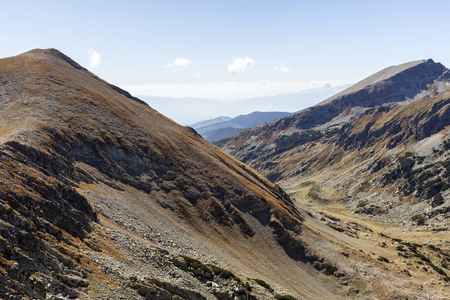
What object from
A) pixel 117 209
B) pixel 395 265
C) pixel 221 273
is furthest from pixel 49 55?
pixel 395 265

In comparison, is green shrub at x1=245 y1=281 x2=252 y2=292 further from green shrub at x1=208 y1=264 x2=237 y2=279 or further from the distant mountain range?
green shrub at x1=208 y1=264 x2=237 y2=279

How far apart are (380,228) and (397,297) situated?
109 metres

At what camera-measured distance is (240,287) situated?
4700 centimetres

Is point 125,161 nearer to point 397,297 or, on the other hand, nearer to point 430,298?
point 397,297

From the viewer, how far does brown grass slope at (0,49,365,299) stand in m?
29.8

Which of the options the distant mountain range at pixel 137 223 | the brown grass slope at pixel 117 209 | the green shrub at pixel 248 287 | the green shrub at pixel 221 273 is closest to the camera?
the brown grass slope at pixel 117 209

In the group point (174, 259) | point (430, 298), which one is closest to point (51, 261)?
point (174, 259)

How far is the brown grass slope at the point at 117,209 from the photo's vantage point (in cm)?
2984

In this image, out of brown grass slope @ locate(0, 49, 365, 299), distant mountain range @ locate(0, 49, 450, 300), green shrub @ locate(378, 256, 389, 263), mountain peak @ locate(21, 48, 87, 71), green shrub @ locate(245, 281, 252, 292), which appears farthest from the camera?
mountain peak @ locate(21, 48, 87, 71)

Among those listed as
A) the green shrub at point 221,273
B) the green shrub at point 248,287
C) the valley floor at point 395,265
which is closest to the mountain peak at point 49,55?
the green shrub at point 221,273

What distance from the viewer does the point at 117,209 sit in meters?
57.1

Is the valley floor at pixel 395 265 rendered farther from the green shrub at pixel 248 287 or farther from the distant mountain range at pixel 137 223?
the green shrub at pixel 248 287

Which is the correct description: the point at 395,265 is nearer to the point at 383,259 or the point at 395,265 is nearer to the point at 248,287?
the point at 383,259

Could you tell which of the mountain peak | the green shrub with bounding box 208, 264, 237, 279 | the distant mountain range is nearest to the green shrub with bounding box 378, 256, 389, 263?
the distant mountain range
